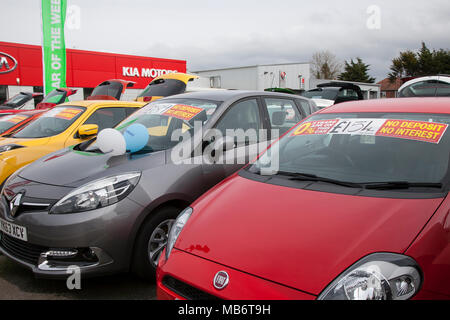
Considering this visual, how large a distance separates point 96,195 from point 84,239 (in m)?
0.34

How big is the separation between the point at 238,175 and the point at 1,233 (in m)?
2.13

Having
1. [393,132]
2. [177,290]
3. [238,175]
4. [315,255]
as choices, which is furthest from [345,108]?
[177,290]

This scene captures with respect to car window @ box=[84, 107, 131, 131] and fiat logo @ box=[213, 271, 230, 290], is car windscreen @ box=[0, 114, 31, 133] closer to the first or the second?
car window @ box=[84, 107, 131, 131]

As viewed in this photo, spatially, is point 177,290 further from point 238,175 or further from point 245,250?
point 238,175

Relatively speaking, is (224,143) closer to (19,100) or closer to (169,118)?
(169,118)

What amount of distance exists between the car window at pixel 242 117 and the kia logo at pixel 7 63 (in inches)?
938

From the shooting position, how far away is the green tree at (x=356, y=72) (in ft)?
200

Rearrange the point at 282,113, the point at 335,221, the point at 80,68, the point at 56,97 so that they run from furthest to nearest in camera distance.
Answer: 1. the point at 80,68
2. the point at 56,97
3. the point at 282,113
4. the point at 335,221

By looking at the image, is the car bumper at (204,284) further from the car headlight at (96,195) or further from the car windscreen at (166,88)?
the car windscreen at (166,88)

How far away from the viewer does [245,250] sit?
6.15 feet

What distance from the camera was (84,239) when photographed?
2770mm

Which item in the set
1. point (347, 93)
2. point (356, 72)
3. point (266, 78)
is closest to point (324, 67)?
point (356, 72)

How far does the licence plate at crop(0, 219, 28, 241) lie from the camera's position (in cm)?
291

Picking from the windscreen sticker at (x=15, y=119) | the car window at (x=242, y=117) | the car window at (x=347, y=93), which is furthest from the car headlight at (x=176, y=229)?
the car window at (x=347, y=93)
